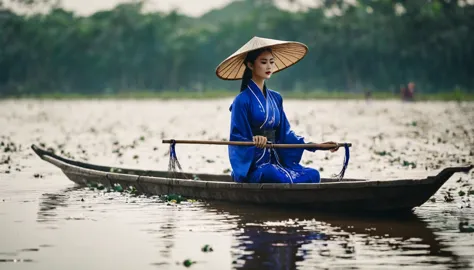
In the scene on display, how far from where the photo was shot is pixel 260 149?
37.0 feet

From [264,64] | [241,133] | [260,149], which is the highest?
[264,64]

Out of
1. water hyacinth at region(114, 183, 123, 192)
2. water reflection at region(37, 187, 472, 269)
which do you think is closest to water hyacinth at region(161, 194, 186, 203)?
water reflection at region(37, 187, 472, 269)

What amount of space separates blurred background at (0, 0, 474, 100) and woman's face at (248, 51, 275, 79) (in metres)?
70.0

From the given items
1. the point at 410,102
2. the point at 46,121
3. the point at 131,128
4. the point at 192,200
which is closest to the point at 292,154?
the point at 192,200

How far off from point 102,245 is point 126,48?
86643 mm

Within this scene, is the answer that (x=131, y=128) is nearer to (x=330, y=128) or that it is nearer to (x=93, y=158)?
(x=330, y=128)

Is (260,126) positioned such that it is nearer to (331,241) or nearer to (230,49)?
(331,241)

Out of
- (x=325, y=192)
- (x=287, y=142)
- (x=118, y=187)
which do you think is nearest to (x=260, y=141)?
(x=287, y=142)

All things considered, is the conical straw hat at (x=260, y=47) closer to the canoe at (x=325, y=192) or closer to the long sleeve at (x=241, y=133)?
the long sleeve at (x=241, y=133)

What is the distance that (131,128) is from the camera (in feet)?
107

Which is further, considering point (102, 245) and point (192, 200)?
point (192, 200)

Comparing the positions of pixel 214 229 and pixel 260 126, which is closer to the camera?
pixel 214 229

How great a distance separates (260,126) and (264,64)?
2.18 ft

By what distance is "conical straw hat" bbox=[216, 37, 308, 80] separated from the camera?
11070mm
